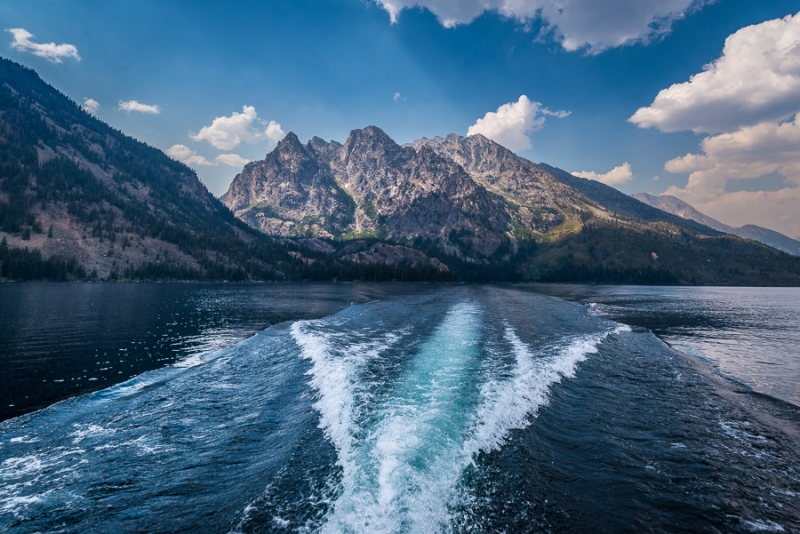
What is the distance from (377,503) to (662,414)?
16.6 m

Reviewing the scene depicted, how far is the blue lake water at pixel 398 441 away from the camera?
10.1 metres

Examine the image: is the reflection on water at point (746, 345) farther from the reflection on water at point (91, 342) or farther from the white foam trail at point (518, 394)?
the reflection on water at point (91, 342)

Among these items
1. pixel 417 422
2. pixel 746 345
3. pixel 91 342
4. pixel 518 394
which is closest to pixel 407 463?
pixel 417 422

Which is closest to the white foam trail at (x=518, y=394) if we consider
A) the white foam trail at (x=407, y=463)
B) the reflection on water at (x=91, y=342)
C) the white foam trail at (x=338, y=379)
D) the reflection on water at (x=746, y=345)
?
the white foam trail at (x=407, y=463)

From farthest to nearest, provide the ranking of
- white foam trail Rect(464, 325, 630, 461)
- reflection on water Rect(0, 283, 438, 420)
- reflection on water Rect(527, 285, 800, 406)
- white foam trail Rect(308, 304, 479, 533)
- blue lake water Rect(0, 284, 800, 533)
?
reflection on water Rect(527, 285, 800, 406) < reflection on water Rect(0, 283, 438, 420) < white foam trail Rect(464, 325, 630, 461) < blue lake water Rect(0, 284, 800, 533) < white foam trail Rect(308, 304, 479, 533)

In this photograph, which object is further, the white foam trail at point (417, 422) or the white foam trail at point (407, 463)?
the white foam trail at point (417, 422)

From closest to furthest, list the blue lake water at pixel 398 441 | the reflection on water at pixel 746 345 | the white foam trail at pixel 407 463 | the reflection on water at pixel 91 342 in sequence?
the white foam trail at pixel 407 463, the blue lake water at pixel 398 441, the reflection on water at pixel 91 342, the reflection on water at pixel 746 345

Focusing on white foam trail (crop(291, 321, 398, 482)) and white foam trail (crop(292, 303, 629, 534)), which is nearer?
white foam trail (crop(292, 303, 629, 534))

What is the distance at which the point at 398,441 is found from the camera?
14117mm

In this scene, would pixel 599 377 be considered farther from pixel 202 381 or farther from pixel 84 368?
pixel 84 368

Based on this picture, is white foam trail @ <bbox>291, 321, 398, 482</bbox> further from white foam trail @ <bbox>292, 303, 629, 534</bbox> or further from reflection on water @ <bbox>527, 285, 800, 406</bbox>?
reflection on water @ <bbox>527, 285, 800, 406</bbox>

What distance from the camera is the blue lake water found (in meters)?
10.1

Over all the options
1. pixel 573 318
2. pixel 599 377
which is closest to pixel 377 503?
pixel 599 377

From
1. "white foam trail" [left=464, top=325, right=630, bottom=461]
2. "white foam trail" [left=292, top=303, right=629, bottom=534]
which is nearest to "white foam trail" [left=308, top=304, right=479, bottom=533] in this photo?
"white foam trail" [left=292, top=303, right=629, bottom=534]
